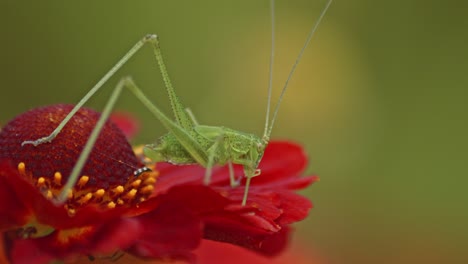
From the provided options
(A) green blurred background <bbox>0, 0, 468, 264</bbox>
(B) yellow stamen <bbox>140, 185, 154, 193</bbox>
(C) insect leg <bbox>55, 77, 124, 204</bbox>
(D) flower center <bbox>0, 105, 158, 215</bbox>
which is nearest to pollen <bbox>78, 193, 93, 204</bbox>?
(D) flower center <bbox>0, 105, 158, 215</bbox>

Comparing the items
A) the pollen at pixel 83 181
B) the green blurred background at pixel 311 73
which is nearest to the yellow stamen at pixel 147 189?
the pollen at pixel 83 181

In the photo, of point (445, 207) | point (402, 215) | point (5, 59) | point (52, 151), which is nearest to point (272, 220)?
point (52, 151)

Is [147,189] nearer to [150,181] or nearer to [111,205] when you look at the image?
[150,181]

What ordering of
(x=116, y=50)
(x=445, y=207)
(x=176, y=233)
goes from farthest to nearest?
(x=116, y=50), (x=445, y=207), (x=176, y=233)

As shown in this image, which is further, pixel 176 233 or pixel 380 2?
pixel 380 2

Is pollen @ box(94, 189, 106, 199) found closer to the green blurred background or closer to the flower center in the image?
the flower center

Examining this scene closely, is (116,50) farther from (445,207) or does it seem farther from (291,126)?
(445,207)

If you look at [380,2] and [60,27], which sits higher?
[380,2]

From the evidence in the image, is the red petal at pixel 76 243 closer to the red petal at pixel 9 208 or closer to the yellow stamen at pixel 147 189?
the red petal at pixel 9 208
